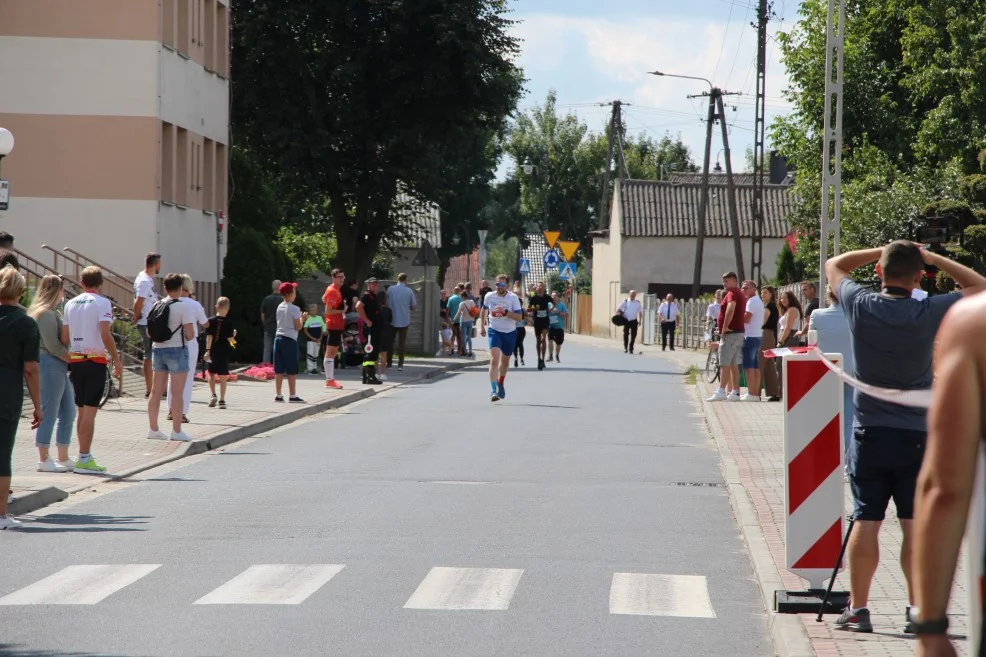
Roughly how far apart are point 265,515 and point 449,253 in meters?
74.3

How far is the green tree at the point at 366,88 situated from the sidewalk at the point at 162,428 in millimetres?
13652

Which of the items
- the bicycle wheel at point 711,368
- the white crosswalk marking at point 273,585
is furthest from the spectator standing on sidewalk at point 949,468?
the bicycle wheel at point 711,368

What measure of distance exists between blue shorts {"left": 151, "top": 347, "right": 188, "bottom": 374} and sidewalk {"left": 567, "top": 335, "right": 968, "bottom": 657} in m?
5.61

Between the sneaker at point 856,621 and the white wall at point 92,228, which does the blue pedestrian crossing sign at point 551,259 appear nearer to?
the white wall at point 92,228

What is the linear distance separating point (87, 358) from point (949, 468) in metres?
12.1

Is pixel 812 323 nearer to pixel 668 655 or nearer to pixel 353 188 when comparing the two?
pixel 668 655

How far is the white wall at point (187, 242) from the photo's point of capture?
34312 mm

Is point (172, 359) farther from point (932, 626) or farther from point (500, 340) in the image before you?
point (932, 626)

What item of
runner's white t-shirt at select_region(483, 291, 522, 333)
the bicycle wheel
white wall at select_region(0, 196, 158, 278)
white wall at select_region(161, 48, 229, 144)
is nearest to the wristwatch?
runner's white t-shirt at select_region(483, 291, 522, 333)

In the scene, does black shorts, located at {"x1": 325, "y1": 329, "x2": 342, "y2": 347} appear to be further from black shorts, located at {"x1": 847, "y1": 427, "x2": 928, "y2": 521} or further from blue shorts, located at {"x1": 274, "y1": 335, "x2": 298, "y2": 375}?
black shorts, located at {"x1": 847, "y1": 427, "x2": 928, "y2": 521}

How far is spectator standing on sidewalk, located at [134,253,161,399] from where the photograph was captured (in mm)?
19219

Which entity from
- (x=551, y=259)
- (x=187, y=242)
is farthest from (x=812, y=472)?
(x=551, y=259)

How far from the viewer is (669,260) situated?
2928 inches

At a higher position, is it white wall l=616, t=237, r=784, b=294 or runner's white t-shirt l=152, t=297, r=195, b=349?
white wall l=616, t=237, r=784, b=294
